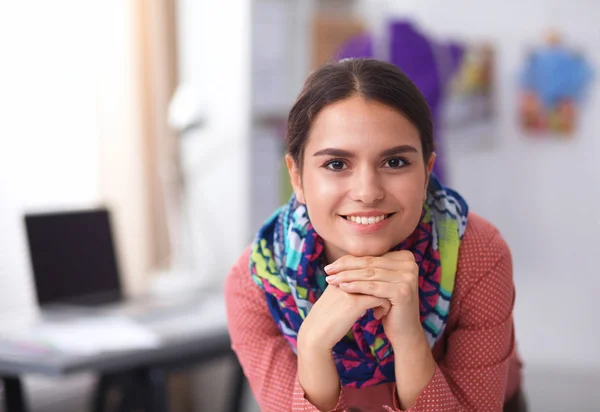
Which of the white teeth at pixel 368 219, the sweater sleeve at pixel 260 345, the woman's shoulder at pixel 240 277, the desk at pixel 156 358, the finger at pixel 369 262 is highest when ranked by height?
the white teeth at pixel 368 219

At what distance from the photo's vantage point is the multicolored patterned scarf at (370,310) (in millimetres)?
863

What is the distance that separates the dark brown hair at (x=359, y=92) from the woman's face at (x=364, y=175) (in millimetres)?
10

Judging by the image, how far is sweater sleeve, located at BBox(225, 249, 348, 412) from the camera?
2.89 feet

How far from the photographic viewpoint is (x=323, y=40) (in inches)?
92.0

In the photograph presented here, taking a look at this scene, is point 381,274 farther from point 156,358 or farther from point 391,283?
point 156,358

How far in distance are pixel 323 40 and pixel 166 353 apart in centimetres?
129

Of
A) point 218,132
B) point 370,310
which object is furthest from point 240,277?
point 218,132

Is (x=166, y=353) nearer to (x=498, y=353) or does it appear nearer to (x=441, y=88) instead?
(x=498, y=353)

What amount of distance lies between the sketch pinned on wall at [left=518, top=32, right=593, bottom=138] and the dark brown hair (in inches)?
80.1

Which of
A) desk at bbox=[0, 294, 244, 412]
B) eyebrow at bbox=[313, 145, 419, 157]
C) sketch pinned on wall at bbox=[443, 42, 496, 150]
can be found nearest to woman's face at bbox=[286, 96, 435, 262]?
eyebrow at bbox=[313, 145, 419, 157]

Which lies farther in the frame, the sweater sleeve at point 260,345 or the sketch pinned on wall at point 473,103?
the sketch pinned on wall at point 473,103

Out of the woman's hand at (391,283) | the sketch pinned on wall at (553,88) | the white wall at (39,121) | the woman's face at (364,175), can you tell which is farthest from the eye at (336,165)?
the sketch pinned on wall at (553,88)

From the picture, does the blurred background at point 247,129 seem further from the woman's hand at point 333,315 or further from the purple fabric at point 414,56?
the woman's hand at point 333,315

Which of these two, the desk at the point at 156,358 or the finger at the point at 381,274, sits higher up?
the finger at the point at 381,274
